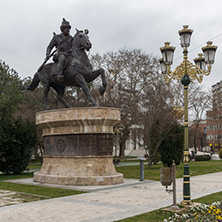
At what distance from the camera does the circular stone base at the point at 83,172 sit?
14391 mm

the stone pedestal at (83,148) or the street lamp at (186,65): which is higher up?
the street lamp at (186,65)

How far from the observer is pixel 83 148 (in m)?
14.9

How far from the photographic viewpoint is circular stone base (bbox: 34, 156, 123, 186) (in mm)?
14391

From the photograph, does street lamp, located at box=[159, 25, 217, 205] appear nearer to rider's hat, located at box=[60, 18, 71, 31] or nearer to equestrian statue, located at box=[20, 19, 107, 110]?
equestrian statue, located at box=[20, 19, 107, 110]

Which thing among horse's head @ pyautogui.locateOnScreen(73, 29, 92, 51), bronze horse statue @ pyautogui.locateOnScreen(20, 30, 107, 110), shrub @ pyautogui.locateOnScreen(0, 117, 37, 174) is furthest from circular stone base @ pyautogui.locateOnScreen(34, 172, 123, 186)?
shrub @ pyautogui.locateOnScreen(0, 117, 37, 174)

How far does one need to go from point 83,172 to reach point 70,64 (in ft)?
17.4

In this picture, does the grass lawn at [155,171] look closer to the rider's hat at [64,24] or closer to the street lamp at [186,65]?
the street lamp at [186,65]

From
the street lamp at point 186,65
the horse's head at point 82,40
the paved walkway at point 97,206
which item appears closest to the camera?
the paved walkway at point 97,206

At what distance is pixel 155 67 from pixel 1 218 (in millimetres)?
29608

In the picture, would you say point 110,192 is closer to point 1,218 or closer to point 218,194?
point 218,194

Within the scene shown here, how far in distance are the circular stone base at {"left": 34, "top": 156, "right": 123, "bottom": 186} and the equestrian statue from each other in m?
2.76

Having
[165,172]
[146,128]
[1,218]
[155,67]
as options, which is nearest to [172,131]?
[146,128]

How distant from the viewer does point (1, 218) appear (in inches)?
329

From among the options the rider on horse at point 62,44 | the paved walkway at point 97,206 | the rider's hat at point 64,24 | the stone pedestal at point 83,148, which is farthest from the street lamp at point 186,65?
the rider's hat at point 64,24
